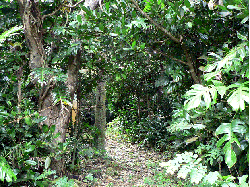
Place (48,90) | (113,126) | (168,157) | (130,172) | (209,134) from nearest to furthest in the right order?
(209,134) → (48,90) → (130,172) → (168,157) → (113,126)

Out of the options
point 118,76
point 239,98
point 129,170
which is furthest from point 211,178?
point 129,170

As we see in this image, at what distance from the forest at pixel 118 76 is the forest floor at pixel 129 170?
0.08 feet

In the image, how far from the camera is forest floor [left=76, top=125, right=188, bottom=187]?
329 cm

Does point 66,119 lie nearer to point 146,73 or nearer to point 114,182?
point 114,182

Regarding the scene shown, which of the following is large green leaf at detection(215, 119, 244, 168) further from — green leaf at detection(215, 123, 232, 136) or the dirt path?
the dirt path

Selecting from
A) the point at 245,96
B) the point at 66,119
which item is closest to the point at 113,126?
the point at 66,119

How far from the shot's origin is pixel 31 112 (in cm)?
240

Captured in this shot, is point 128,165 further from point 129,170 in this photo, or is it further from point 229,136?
point 229,136

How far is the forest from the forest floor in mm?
23

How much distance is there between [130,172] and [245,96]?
284 cm

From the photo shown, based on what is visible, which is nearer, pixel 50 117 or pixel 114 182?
pixel 50 117

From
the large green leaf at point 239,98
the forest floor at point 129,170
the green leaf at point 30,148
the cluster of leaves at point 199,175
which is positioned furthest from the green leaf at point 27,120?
the large green leaf at point 239,98

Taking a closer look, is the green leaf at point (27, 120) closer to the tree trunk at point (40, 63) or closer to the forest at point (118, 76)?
the forest at point (118, 76)

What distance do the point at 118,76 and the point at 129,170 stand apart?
1758 mm
